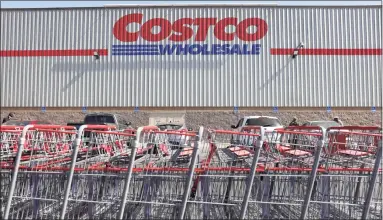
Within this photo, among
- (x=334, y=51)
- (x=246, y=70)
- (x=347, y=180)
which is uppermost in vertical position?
(x=334, y=51)

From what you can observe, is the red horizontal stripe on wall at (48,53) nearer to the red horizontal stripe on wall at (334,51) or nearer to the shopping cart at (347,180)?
the red horizontal stripe on wall at (334,51)

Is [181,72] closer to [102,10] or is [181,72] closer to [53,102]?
[102,10]

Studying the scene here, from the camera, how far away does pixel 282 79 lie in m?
21.8

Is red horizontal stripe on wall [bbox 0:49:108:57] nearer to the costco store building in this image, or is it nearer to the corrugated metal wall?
the costco store building

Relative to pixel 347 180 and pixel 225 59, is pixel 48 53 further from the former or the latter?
pixel 347 180

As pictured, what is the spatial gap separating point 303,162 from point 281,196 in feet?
1.66

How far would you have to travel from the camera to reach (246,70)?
2167 cm

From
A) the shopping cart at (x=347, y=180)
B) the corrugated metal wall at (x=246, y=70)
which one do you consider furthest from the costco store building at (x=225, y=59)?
the shopping cart at (x=347, y=180)

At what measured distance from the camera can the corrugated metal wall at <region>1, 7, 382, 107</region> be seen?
853 inches

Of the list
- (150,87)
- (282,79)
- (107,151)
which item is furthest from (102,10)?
Answer: (107,151)

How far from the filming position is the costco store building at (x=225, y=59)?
21.7 m

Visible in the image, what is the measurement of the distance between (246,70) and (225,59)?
4.00 feet

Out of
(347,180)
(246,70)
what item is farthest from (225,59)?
(347,180)

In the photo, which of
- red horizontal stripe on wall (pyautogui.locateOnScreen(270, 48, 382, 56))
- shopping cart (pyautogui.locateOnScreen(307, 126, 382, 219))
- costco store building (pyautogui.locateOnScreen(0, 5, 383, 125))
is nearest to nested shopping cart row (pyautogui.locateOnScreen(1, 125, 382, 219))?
shopping cart (pyautogui.locateOnScreen(307, 126, 382, 219))
